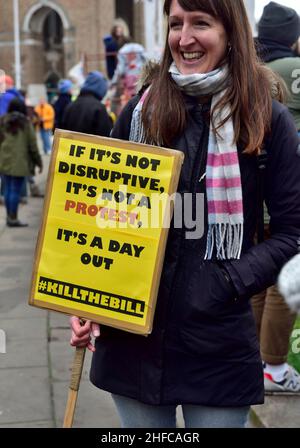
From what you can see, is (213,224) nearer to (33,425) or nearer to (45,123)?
(33,425)

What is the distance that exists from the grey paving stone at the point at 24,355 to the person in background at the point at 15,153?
5.16 metres

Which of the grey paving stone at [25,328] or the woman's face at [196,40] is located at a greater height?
the woman's face at [196,40]

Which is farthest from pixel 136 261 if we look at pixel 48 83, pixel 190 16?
pixel 48 83

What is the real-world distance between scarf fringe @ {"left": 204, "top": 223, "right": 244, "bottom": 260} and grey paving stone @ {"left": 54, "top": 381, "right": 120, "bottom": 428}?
2082 millimetres

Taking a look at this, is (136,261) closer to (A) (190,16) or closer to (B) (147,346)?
(B) (147,346)

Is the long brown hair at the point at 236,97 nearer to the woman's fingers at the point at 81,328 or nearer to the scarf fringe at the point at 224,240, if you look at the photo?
the scarf fringe at the point at 224,240

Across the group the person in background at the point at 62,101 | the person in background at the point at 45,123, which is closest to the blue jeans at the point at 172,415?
the person in background at the point at 62,101

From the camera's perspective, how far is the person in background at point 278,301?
411 cm

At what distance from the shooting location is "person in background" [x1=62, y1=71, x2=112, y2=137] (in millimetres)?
8305

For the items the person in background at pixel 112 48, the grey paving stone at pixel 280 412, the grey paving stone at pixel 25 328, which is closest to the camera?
the grey paving stone at pixel 280 412

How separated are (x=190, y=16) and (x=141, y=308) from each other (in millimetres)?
857

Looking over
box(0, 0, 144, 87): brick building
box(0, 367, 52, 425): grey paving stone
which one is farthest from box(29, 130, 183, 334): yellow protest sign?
box(0, 0, 144, 87): brick building

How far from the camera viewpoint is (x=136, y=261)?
2.32 metres

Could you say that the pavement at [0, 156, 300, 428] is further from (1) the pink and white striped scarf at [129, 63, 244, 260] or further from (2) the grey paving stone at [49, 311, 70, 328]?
(1) the pink and white striped scarf at [129, 63, 244, 260]
